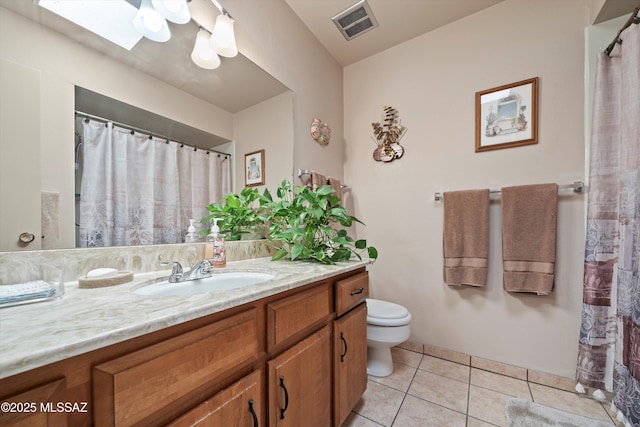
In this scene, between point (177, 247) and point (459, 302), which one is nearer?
point (177, 247)

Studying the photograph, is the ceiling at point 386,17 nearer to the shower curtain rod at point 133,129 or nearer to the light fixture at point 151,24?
the light fixture at point 151,24

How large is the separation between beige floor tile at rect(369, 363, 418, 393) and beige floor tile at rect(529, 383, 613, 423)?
0.65m

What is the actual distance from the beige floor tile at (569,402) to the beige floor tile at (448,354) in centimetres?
35

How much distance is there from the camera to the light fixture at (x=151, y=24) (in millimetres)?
948

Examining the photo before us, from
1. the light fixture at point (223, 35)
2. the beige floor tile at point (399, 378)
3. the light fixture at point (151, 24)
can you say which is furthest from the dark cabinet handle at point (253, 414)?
the light fixture at point (223, 35)

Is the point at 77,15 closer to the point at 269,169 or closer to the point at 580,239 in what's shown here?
the point at 269,169

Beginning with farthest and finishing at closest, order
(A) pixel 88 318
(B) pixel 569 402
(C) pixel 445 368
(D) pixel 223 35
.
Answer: (C) pixel 445 368
(B) pixel 569 402
(D) pixel 223 35
(A) pixel 88 318

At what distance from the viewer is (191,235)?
3.57 ft

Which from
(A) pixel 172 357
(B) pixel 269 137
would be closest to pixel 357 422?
(A) pixel 172 357

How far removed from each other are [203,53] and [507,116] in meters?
1.84

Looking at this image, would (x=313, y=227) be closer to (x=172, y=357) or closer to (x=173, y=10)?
(x=172, y=357)

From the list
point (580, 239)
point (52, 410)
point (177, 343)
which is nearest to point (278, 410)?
point (177, 343)

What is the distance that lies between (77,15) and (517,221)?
2.26m

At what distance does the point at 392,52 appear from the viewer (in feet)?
6.51
